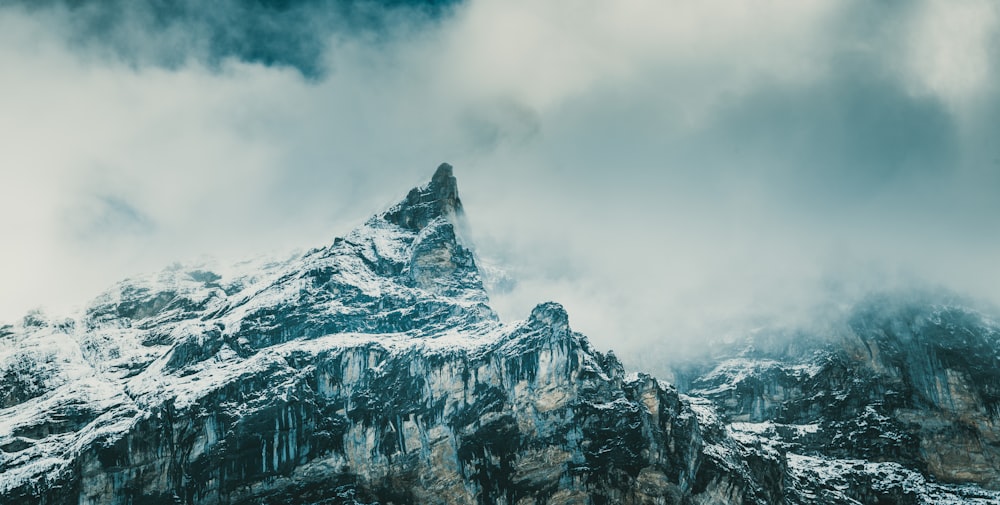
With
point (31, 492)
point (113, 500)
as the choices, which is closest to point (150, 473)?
point (113, 500)

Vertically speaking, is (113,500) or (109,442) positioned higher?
(109,442)

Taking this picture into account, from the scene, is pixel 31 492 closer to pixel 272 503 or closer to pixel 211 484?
pixel 211 484

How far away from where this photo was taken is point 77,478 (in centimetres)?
19525

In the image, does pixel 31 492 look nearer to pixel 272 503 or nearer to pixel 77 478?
pixel 77 478

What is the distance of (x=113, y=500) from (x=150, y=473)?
31.1 feet

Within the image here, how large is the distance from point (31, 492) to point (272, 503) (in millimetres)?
53908

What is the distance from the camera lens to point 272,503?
19838 centimetres

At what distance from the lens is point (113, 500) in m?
194

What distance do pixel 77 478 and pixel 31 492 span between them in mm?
10008

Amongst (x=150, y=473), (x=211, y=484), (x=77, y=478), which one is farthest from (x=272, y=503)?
(x=77, y=478)

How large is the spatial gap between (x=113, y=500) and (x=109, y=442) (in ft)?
44.6

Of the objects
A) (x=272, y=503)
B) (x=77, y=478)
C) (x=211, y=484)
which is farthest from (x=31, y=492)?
(x=272, y=503)

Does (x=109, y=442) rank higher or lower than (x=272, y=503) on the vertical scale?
higher

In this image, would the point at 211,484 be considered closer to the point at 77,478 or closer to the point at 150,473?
the point at 150,473
